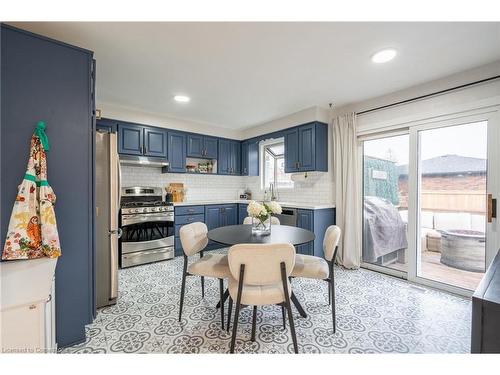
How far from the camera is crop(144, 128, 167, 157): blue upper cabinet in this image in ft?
12.7

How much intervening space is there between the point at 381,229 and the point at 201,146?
348 centimetres

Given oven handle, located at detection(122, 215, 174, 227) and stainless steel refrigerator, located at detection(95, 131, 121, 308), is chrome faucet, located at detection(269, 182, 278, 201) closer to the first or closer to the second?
oven handle, located at detection(122, 215, 174, 227)

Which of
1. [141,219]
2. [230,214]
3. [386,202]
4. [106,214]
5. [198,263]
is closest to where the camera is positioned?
[198,263]

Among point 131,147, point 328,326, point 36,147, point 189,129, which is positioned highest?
point 189,129

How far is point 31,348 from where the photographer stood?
114 cm

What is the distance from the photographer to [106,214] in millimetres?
2234

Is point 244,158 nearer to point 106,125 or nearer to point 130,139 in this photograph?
point 130,139

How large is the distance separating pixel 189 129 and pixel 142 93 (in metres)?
1.35

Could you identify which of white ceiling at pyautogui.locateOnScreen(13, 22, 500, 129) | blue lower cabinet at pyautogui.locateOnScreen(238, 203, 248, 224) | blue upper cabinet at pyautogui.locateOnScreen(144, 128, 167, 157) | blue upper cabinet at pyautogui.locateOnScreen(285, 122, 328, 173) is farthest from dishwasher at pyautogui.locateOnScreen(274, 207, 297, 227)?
blue upper cabinet at pyautogui.locateOnScreen(144, 128, 167, 157)

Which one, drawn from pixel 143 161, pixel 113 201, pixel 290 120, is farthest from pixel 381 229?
pixel 143 161

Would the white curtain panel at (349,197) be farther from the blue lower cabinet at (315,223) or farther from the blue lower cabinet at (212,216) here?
the blue lower cabinet at (212,216)
